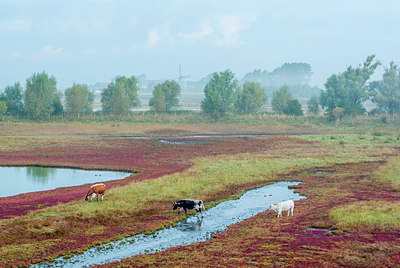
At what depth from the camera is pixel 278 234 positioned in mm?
25859

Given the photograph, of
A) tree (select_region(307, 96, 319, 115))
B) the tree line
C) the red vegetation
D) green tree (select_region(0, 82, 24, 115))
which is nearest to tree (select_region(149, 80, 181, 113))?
the tree line

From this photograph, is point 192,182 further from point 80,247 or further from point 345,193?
point 80,247

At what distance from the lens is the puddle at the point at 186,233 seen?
22.7 meters

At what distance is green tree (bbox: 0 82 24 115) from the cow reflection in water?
389 feet

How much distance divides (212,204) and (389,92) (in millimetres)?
129004

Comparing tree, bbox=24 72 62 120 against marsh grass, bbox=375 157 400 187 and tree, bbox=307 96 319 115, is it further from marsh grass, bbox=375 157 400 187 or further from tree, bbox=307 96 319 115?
marsh grass, bbox=375 157 400 187

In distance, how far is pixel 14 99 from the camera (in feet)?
458

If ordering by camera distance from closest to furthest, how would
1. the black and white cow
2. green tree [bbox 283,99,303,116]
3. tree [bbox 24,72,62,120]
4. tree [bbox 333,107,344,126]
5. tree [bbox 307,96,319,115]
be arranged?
the black and white cow < tree [bbox 24,72,62,120] < tree [bbox 333,107,344,126] < green tree [bbox 283,99,303,116] < tree [bbox 307,96,319,115]

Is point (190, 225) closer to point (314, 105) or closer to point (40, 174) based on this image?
point (40, 174)

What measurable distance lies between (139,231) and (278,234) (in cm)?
904

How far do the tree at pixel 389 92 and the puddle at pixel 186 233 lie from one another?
383 feet

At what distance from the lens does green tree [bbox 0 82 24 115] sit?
134 m

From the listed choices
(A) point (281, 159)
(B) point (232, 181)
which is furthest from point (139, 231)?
(A) point (281, 159)

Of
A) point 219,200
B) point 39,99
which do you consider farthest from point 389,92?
point 219,200
